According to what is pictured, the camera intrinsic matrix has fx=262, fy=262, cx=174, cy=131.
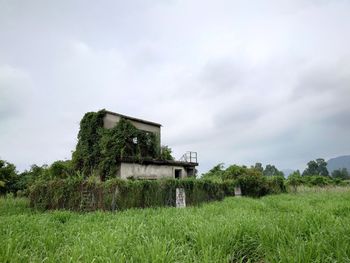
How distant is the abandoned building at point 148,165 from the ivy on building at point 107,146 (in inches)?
18.9

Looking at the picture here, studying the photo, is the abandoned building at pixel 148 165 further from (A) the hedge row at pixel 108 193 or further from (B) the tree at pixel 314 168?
(B) the tree at pixel 314 168

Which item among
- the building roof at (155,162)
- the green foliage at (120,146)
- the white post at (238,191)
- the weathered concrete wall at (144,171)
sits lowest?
the white post at (238,191)

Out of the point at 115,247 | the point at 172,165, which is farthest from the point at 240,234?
the point at 172,165

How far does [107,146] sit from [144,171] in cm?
360

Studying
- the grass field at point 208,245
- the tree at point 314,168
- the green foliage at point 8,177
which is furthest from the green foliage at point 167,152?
the tree at point 314,168

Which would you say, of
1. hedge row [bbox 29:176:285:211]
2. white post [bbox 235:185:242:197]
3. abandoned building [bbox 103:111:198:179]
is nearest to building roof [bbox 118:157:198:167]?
abandoned building [bbox 103:111:198:179]

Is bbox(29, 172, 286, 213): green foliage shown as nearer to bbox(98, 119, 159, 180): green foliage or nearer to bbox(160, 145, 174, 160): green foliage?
bbox(98, 119, 159, 180): green foliage

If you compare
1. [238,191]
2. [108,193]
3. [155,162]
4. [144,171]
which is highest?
[155,162]

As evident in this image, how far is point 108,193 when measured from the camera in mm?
12469

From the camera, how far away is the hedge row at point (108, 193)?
12.5m

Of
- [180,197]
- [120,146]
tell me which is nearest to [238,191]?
[180,197]

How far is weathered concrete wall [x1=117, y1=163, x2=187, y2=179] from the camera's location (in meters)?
20.4

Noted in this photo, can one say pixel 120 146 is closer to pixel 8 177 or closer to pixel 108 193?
pixel 108 193

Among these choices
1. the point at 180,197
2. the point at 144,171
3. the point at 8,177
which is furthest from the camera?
the point at 8,177
